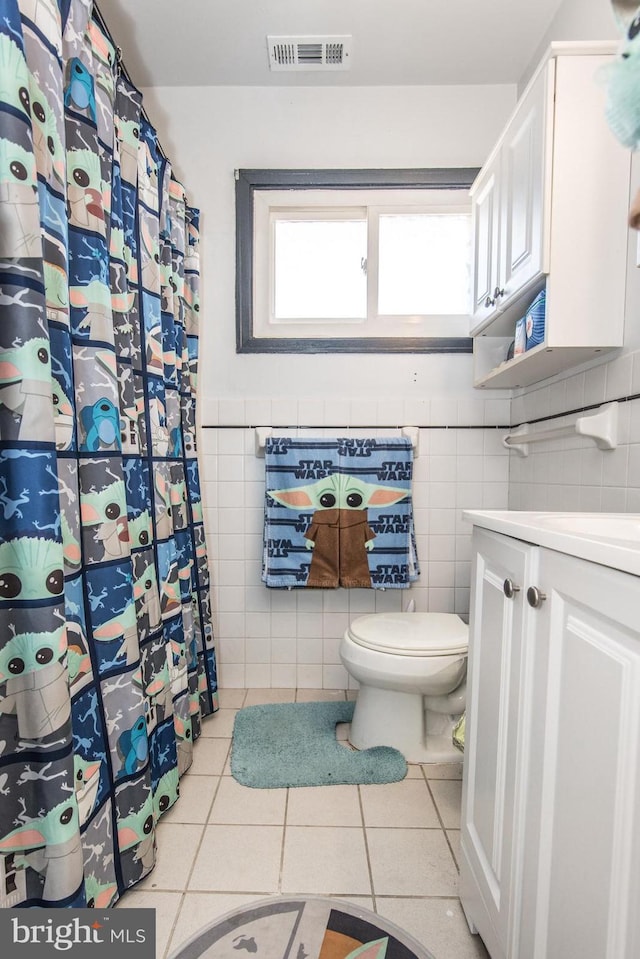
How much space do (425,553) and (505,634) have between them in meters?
1.26

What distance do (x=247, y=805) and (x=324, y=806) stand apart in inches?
8.7

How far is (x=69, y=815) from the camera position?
0.89 metres

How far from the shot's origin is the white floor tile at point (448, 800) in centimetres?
139

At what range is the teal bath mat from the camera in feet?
5.06

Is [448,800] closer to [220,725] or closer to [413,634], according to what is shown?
[413,634]

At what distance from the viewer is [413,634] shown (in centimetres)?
165

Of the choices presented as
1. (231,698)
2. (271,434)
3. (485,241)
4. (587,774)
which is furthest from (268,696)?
(485,241)

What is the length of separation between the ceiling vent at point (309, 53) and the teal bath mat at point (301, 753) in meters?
2.41

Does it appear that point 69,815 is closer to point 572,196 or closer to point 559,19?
point 572,196

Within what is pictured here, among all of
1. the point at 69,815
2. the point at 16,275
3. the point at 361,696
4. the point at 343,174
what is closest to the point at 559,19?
the point at 343,174

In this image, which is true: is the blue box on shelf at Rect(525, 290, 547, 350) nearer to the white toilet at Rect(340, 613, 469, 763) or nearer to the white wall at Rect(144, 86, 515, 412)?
the white wall at Rect(144, 86, 515, 412)

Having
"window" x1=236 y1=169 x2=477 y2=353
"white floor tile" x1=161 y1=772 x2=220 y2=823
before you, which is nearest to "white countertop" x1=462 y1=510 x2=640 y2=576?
"white floor tile" x1=161 y1=772 x2=220 y2=823

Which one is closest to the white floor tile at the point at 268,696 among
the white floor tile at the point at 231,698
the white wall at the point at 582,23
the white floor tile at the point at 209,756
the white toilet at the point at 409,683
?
the white floor tile at the point at 231,698

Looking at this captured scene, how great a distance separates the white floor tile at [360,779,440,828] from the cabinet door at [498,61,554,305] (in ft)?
4.87
